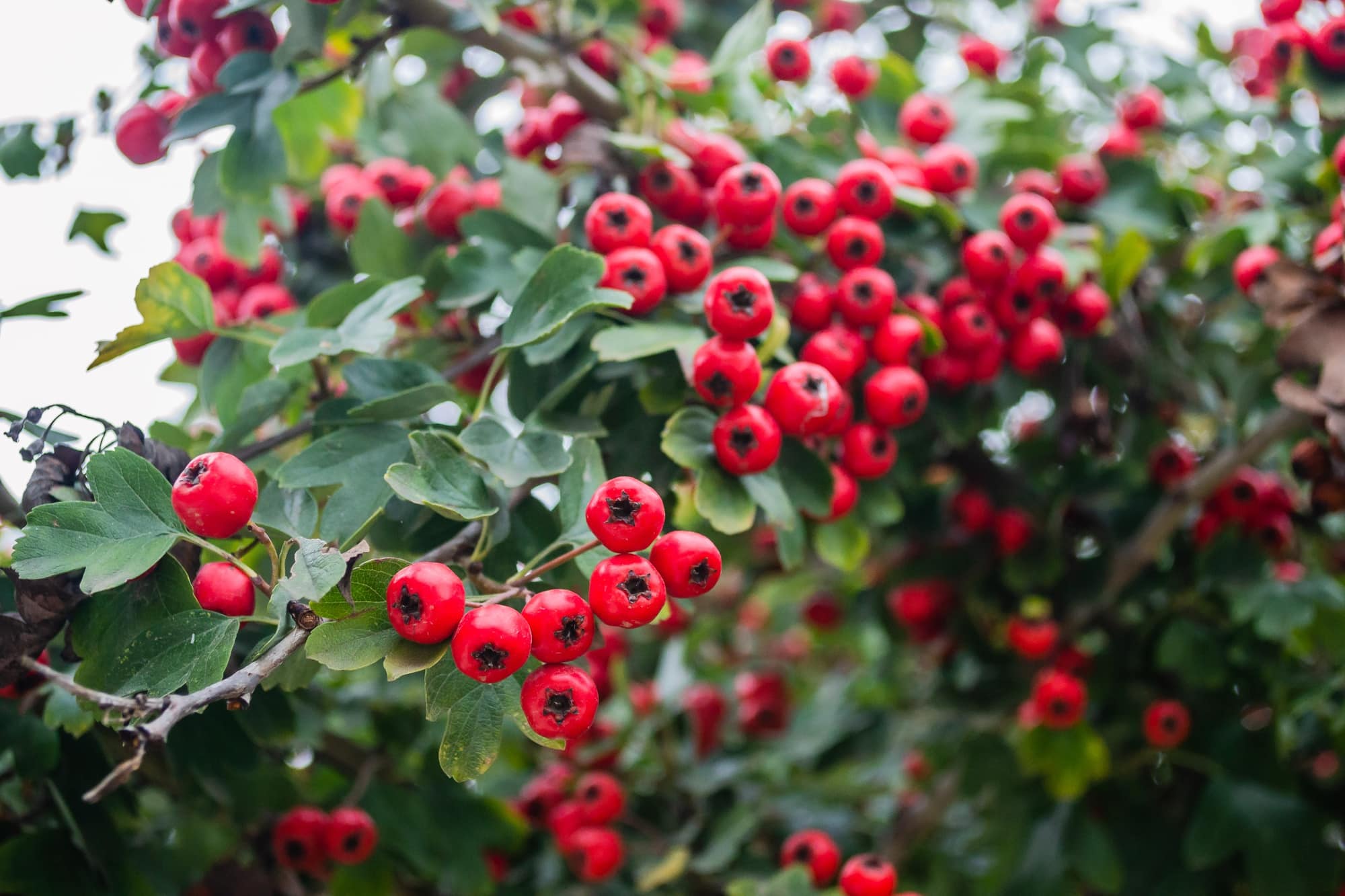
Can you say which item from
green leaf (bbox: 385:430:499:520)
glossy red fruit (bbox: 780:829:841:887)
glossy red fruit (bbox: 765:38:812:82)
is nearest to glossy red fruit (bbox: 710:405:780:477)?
green leaf (bbox: 385:430:499:520)

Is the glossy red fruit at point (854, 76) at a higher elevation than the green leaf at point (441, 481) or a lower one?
lower

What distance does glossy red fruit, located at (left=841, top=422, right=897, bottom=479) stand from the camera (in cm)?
186

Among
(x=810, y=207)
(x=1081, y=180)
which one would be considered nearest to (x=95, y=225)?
(x=810, y=207)

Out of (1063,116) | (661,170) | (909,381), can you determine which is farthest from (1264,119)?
(661,170)

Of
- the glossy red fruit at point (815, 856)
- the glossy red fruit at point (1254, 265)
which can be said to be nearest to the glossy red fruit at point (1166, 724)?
the glossy red fruit at point (815, 856)

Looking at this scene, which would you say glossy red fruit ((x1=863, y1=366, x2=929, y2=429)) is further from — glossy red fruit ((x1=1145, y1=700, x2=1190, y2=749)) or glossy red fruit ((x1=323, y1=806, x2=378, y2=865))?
glossy red fruit ((x1=323, y1=806, x2=378, y2=865))

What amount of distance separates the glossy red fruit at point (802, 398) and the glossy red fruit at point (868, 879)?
3.11ft

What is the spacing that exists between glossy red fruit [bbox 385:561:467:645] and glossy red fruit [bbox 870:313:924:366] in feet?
3.37

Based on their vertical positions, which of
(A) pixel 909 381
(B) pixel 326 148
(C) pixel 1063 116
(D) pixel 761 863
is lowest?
(D) pixel 761 863

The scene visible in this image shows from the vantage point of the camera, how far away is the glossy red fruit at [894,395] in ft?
6.02

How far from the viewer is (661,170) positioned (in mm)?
1952

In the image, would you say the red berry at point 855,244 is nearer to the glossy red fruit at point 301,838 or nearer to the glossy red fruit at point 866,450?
the glossy red fruit at point 866,450

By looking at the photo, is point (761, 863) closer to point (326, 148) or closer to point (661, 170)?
point (661, 170)

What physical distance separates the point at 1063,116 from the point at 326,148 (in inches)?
85.4
